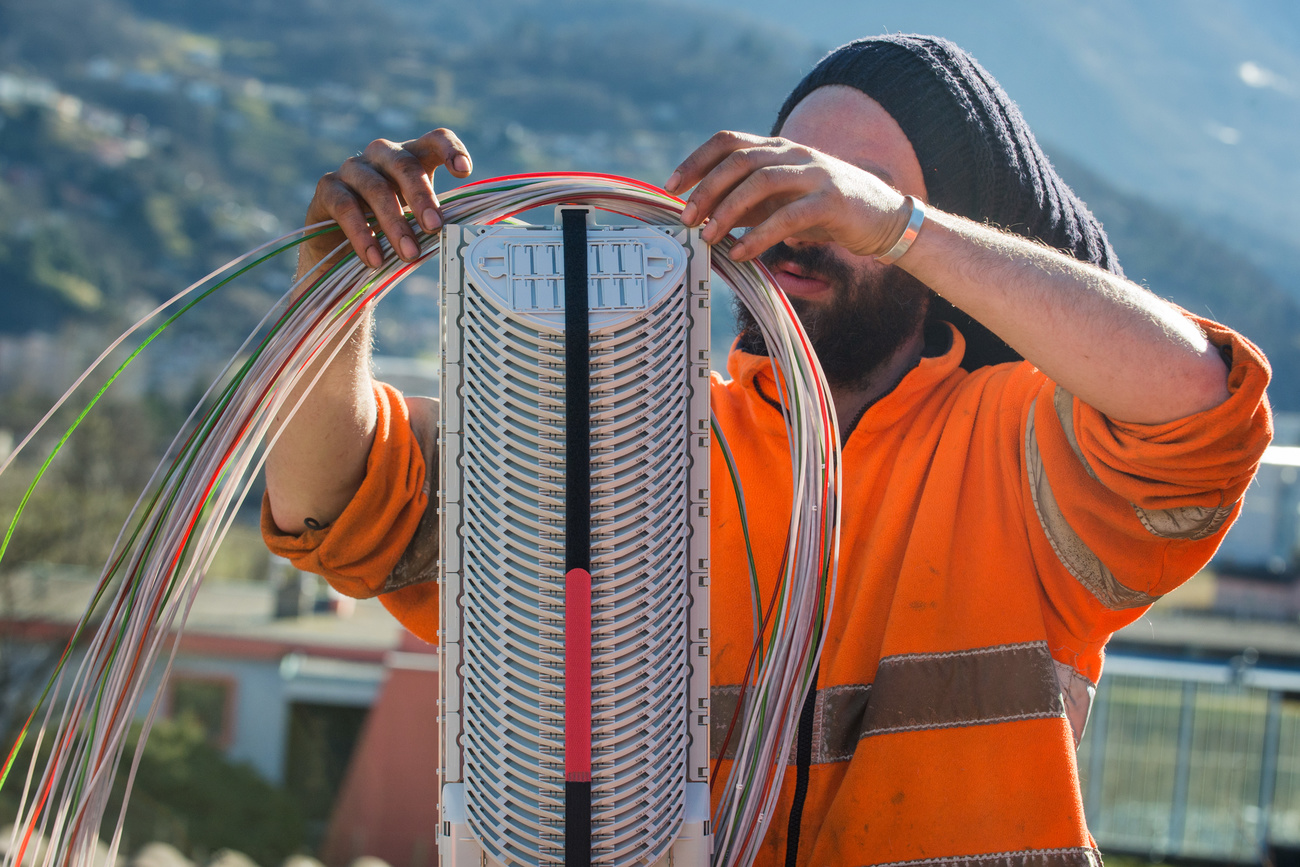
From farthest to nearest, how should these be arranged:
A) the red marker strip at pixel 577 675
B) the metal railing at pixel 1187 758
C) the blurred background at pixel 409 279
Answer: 1. the blurred background at pixel 409 279
2. the metal railing at pixel 1187 758
3. the red marker strip at pixel 577 675

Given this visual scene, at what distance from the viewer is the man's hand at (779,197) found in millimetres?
1334

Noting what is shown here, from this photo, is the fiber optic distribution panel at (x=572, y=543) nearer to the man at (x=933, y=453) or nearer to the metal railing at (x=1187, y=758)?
the man at (x=933, y=453)

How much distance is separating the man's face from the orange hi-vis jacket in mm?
138

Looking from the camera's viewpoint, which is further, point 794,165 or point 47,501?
point 47,501

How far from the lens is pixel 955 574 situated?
72.4 inches

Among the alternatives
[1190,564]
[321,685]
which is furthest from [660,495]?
[321,685]

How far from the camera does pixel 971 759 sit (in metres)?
1.71

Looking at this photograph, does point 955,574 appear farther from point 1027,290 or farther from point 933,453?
point 1027,290

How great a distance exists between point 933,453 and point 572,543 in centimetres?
99

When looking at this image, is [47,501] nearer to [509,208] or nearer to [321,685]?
[321,685]

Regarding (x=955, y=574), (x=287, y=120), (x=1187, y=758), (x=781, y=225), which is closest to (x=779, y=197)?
(x=781, y=225)

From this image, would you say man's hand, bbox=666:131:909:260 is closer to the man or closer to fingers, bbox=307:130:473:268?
the man

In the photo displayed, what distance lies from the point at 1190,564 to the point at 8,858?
5.76 ft

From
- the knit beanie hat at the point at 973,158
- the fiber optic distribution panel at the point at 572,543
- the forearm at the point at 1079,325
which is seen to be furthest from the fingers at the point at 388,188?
the knit beanie hat at the point at 973,158
